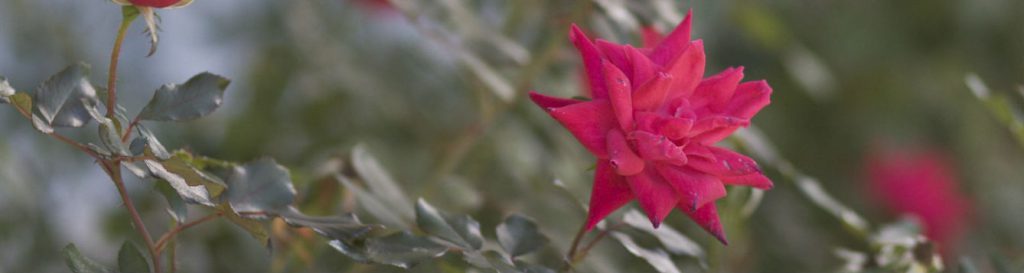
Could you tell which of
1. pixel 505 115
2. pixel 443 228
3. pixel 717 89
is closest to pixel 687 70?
pixel 717 89

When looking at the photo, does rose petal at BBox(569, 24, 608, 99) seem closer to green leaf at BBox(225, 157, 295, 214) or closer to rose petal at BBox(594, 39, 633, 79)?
rose petal at BBox(594, 39, 633, 79)

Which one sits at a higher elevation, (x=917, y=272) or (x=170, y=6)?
(x=170, y=6)

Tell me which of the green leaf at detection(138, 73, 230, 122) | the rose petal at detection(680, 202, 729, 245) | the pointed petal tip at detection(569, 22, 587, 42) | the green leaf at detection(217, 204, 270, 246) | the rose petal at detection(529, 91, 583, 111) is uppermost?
the pointed petal tip at detection(569, 22, 587, 42)

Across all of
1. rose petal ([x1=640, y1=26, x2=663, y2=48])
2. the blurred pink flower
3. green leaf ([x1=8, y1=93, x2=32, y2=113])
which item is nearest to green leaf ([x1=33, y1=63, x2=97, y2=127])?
green leaf ([x1=8, y1=93, x2=32, y2=113])

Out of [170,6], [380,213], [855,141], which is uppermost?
[170,6]

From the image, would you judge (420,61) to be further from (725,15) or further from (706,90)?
(706,90)

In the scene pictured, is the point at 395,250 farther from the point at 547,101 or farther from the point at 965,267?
the point at 965,267

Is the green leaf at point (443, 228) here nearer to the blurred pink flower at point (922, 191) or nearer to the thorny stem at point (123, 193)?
the thorny stem at point (123, 193)

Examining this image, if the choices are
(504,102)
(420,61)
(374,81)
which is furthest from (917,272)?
(420,61)

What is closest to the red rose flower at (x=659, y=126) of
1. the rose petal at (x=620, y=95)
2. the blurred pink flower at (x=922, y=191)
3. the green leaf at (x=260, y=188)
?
the rose petal at (x=620, y=95)
